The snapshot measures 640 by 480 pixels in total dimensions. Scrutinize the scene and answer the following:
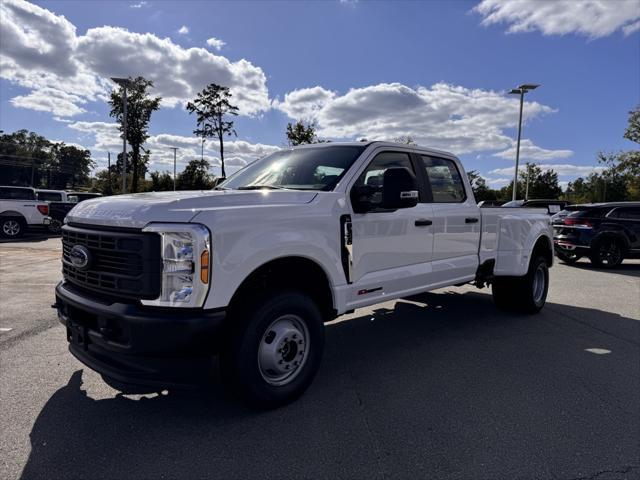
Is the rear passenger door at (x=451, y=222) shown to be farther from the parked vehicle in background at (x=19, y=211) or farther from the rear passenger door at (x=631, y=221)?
the parked vehicle in background at (x=19, y=211)

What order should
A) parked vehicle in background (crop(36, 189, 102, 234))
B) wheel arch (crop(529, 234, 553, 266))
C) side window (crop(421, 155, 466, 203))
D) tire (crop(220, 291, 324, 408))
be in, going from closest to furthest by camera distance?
tire (crop(220, 291, 324, 408)) → side window (crop(421, 155, 466, 203)) → wheel arch (crop(529, 234, 553, 266)) → parked vehicle in background (crop(36, 189, 102, 234))

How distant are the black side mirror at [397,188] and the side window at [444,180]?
3.97 ft

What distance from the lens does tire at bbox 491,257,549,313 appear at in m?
6.21

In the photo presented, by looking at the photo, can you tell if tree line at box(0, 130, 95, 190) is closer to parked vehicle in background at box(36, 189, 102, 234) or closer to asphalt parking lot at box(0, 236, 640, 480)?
parked vehicle in background at box(36, 189, 102, 234)

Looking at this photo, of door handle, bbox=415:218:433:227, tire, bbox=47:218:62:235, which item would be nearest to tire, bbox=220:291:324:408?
door handle, bbox=415:218:433:227

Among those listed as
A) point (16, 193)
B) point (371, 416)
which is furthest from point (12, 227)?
point (371, 416)

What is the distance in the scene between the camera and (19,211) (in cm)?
1717

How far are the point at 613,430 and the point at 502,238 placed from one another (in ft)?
9.88

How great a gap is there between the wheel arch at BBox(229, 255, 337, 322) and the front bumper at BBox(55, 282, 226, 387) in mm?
338

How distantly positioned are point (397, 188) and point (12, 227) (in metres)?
18.2

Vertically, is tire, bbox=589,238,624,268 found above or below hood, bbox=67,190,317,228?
below

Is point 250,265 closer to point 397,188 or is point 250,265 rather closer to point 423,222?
point 397,188

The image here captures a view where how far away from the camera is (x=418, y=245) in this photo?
14.6ft

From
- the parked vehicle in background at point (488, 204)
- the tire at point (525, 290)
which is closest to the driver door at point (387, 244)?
the parked vehicle in background at point (488, 204)
